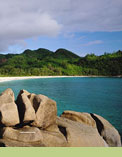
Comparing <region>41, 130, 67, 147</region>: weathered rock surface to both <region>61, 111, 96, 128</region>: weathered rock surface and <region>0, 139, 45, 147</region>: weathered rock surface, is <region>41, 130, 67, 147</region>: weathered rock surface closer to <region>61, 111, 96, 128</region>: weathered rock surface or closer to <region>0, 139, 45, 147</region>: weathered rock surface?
<region>0, 139, 45, 147</region>: weathered rock surface

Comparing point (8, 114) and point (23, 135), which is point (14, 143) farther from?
point (8, 114)

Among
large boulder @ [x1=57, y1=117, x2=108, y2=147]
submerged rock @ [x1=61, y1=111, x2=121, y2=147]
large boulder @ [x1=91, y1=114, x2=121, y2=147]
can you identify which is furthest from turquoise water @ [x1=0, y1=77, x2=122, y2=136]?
large boulder @ [x1=57, y1=117, x2=108, y2=147]

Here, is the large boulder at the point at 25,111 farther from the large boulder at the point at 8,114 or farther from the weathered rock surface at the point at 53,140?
the weathered rock surface at the point at 53,140

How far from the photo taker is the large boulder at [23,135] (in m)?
9.61

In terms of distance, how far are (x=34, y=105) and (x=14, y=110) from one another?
1.59 meters

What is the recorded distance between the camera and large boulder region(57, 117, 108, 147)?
10.5 m

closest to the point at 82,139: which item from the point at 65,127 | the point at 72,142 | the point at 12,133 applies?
the point at 72,142

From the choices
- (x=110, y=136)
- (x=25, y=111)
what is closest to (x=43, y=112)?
(x=25, y=111)

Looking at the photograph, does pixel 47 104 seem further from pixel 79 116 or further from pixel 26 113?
pixel 79 116

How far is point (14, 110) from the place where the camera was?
10.6 meters

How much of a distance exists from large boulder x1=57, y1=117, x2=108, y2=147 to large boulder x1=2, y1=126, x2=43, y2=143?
1.85m

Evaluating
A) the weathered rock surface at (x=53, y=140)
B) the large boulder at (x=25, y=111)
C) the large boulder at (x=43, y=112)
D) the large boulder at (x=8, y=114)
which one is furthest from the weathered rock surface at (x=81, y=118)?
the large boulder at (x=8, y=114)

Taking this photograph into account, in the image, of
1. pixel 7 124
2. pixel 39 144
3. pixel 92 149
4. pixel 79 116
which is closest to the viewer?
pixel 92 149

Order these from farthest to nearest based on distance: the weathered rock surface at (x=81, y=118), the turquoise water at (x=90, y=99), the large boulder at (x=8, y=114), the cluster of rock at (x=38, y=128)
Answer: the turquoise water at (x=90, y=99) < the weathered rock surface at (x=81, y=118) < the large boulder at (x=8, y=114) < the cluster of rock at (x=38, y=128)
